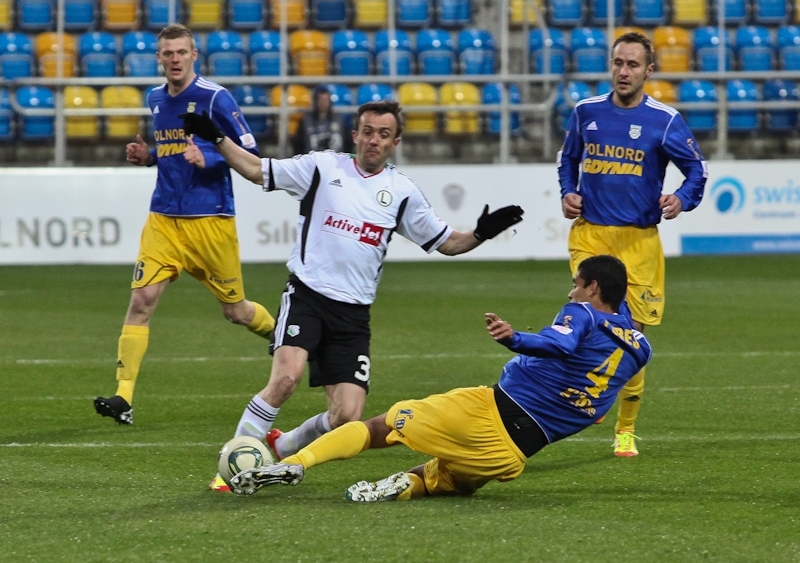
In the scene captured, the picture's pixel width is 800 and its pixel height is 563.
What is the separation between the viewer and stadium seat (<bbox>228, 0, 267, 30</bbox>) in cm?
2198

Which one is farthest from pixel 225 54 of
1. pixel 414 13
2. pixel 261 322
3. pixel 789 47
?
pixel 261 322

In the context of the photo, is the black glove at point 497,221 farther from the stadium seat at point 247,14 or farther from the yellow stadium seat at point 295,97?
the stadium seat at point 247,14

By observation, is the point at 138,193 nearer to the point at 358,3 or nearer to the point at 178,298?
the point at 178,298

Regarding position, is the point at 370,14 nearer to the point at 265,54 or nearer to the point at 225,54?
the point at 265,54

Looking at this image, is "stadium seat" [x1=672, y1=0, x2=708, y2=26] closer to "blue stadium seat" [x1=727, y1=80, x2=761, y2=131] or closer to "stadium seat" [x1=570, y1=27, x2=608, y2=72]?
"stadium seat" [x1=570, y1=27, x2=608, y2=72]

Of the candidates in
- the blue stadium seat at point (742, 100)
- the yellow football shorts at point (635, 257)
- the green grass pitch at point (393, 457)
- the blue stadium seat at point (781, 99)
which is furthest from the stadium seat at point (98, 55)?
the yellow football shorts at point (635, 257)

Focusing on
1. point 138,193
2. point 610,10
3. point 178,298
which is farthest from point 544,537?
point 610,10

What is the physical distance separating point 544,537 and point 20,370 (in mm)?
5977

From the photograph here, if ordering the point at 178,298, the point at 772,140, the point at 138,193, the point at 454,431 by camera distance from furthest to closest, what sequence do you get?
the point at 772,140 → the point at 138,193 → the point at 178,298 → the point at 454,431


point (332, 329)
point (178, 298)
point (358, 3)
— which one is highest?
point (358, 3)

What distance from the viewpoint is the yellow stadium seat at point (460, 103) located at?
20.3 m

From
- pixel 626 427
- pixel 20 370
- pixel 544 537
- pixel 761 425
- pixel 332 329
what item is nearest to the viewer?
pixel 544 537

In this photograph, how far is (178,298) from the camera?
1512 centimetres

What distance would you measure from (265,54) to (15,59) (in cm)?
387
